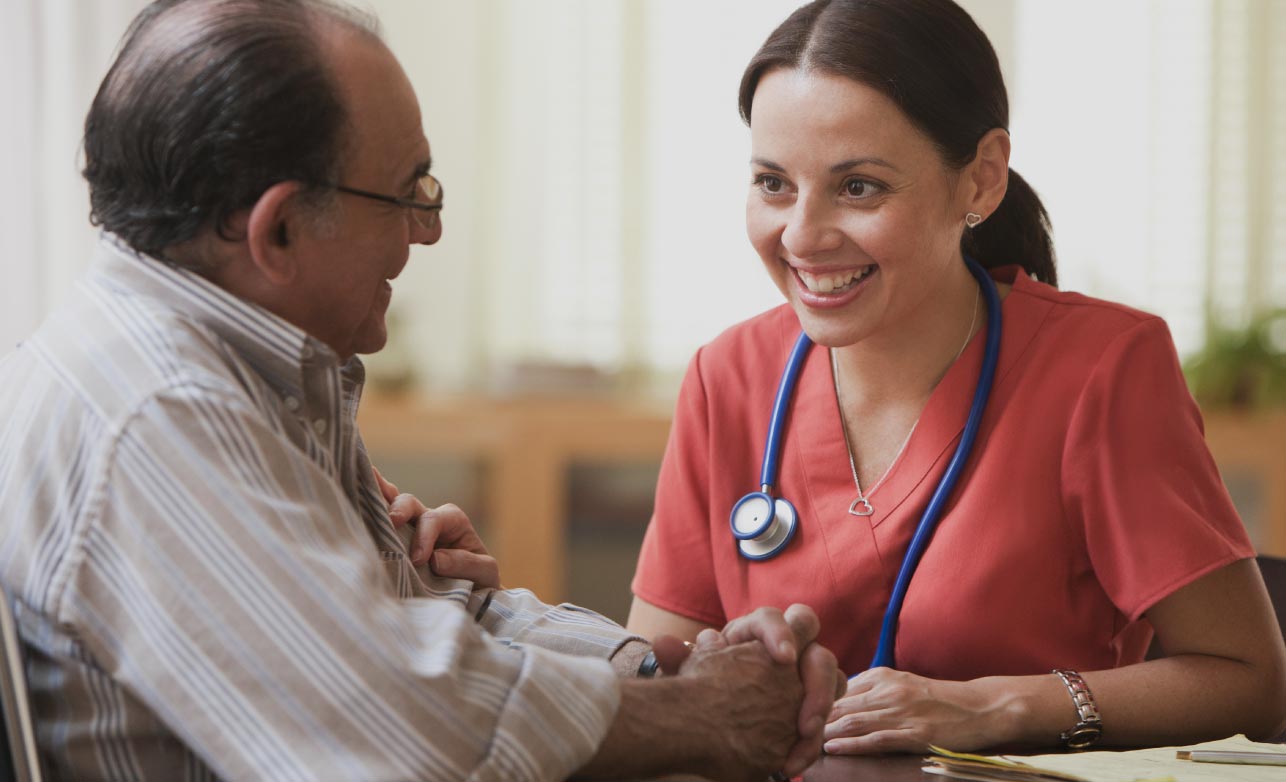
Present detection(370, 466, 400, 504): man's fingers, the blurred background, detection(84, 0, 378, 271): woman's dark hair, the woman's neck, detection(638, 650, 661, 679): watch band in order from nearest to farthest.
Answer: detection(84, 0, 378, 271): woman's dark hair < detection(638, 650, 661, 679): watch band < detection(370, 466, 400, 504): man's fingers < the woman's neck < the blurred background

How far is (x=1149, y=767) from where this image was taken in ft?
3.78

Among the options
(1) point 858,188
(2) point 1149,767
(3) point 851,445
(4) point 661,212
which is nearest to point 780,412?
(3) point 851,445

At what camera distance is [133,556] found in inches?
37.2

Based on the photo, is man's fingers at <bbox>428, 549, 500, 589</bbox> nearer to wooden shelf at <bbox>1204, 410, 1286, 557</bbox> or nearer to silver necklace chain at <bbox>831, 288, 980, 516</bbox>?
silver necklace chain at <bbox>831, 288, 980, 516</bbox>

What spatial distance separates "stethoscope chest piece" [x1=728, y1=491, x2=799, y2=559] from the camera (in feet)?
5.49

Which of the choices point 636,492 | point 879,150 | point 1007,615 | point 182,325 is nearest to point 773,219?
point 879,150

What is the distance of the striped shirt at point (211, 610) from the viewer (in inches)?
36.9

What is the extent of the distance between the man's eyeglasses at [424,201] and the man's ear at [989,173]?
698 mm

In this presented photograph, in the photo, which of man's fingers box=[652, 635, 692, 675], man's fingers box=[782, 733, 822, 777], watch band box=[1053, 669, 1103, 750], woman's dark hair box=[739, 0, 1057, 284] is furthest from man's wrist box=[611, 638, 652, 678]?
woman's dark hair box=[739, 0, 1057, 284]

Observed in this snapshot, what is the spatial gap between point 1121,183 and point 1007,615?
10.8 ft

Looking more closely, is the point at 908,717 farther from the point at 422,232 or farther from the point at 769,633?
the point at 422,232

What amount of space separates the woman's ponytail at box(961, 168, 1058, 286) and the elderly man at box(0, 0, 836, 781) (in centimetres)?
76

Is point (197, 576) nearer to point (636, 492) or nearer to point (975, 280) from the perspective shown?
point (975, 280)

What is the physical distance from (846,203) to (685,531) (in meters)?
0.48
